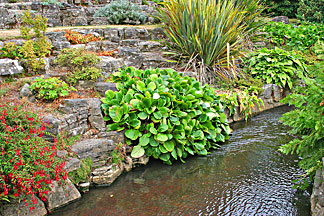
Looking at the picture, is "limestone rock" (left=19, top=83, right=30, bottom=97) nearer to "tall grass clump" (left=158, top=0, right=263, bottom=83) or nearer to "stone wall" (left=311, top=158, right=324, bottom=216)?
"tall grass clump" (left=158, top=0, right=263, bottom=83)

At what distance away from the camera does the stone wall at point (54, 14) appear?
739 cm

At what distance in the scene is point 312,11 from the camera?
41.4 feet

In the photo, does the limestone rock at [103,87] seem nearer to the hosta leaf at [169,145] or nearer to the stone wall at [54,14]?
the hosta leaf at [169,145]

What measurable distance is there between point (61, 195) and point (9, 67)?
9.16 feet

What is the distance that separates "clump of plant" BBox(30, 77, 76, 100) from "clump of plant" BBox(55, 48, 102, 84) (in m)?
0.58

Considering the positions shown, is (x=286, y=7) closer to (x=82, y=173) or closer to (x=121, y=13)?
(x=121, y=13)

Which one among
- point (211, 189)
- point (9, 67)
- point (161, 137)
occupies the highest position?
point (9, 67)

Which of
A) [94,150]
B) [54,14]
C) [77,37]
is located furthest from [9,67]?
[54,14]

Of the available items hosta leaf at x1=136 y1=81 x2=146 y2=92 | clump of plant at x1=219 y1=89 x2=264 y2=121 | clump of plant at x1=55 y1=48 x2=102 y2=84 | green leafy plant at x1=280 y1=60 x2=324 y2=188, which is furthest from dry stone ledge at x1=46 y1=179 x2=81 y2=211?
clump of plant at x1=219 y1=89 x2=264 y2=121

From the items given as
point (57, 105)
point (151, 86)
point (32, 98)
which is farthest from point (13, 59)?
point (151, 86)

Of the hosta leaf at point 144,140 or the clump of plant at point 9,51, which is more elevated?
the clump of plant at point 9,51

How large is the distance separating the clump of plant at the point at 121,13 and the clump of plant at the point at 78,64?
3.63 m

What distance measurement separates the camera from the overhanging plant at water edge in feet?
15.5

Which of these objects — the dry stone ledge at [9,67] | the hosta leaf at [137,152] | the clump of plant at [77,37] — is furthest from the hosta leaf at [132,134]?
the clump of plant at [77,37]
